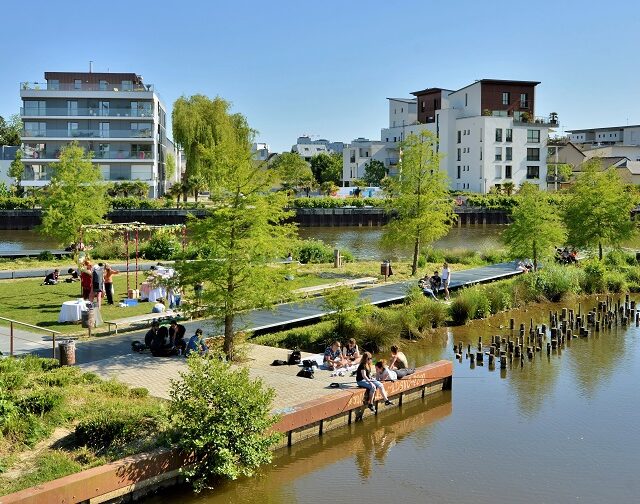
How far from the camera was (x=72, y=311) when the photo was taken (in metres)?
23.7

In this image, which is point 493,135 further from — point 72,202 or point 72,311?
point 72,311

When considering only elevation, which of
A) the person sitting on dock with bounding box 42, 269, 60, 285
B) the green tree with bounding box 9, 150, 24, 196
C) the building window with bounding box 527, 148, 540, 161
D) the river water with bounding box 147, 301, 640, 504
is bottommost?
the river water with bounding box 147, 301, 640, 504

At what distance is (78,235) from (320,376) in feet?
71.2

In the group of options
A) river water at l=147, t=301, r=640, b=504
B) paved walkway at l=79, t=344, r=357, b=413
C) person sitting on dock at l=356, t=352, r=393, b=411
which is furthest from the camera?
person sitting on dock at l=356, t=352, r=393, b=411

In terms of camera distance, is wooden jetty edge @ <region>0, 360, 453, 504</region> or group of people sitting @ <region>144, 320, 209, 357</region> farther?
group of people sitting @ <region>144, 320, 209, 357</region>

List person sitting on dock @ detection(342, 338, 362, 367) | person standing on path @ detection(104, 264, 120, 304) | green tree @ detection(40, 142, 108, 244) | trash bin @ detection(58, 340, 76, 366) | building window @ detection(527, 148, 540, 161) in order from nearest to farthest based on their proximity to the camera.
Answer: trash bin @ detection(58, 340, 76, 366) < person sitting on dock @ detection(342, 338, 362, 367) < person standing on path @ detection(104, 264, 120, 304) < green tree @ detection(40, 142, 108, 244) < building window @ detection(527, 148, 540, 161)

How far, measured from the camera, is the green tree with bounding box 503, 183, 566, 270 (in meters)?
36.7

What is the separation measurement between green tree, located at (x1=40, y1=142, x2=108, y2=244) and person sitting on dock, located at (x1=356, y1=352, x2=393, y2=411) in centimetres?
2236

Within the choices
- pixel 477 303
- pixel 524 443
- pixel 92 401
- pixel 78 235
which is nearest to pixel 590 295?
pixel 477 303

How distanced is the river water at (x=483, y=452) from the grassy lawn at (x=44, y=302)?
1023 centimetres

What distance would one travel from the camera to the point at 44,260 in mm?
39281

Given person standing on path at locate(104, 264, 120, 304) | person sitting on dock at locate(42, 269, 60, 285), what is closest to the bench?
person standing on path at locate(104, 264, 120, 304)

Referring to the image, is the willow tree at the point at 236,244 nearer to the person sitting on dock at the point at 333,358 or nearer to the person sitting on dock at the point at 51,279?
the person sitting on dock at the point at 333,358

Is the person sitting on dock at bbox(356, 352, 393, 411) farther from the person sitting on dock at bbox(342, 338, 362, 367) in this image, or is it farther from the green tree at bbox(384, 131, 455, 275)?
the green tree at bbox(384, 131, 455, 275)
